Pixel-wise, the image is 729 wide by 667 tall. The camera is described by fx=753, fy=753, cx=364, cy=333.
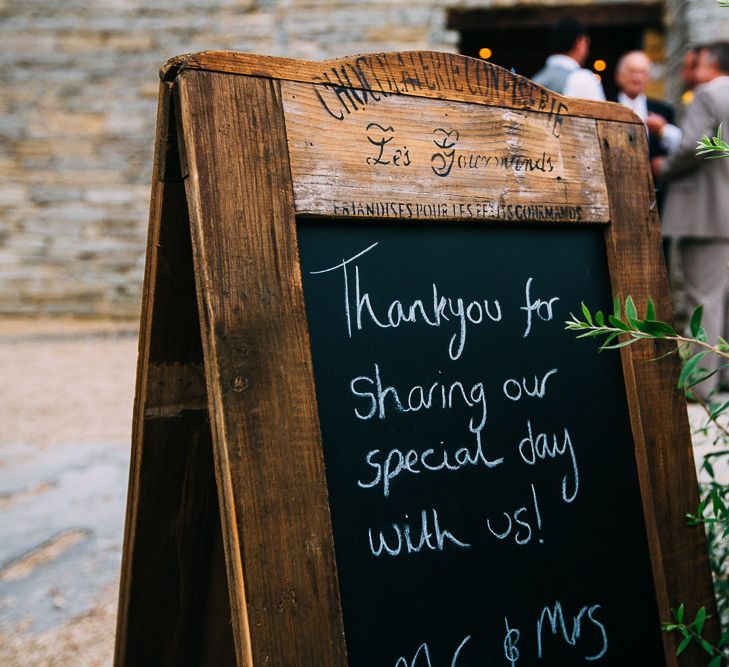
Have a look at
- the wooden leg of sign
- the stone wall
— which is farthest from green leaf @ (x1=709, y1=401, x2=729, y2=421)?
the stone wall

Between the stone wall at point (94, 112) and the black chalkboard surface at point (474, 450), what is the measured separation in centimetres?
573

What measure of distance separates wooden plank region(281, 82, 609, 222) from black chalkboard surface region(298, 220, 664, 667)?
0.13 ft

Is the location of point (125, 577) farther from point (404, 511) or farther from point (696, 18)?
point (696, 18)

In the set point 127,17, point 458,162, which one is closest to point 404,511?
point 458,162

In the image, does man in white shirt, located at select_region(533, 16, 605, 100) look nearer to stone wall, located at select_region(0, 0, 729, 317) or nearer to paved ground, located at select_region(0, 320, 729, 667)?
paved ground, located at select_region(0, 320, 729, 667)

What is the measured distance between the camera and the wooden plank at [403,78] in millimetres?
1086

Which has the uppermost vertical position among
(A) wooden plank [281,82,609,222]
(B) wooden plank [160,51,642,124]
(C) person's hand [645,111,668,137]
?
(C) person's hand [645,111,668,137]

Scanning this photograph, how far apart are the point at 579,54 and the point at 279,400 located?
11.7 feet

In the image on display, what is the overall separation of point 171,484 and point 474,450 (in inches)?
21.4

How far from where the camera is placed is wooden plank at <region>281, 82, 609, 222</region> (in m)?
1.14

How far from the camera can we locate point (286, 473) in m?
1.05

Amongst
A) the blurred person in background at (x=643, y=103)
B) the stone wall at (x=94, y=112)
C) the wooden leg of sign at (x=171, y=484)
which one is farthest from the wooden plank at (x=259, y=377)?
the stone wall at (x=94, y=112)

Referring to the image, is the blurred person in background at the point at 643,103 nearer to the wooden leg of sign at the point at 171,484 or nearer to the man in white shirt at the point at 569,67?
the man in white shirt at the point at 569,67

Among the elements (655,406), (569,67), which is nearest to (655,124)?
(569,67)
